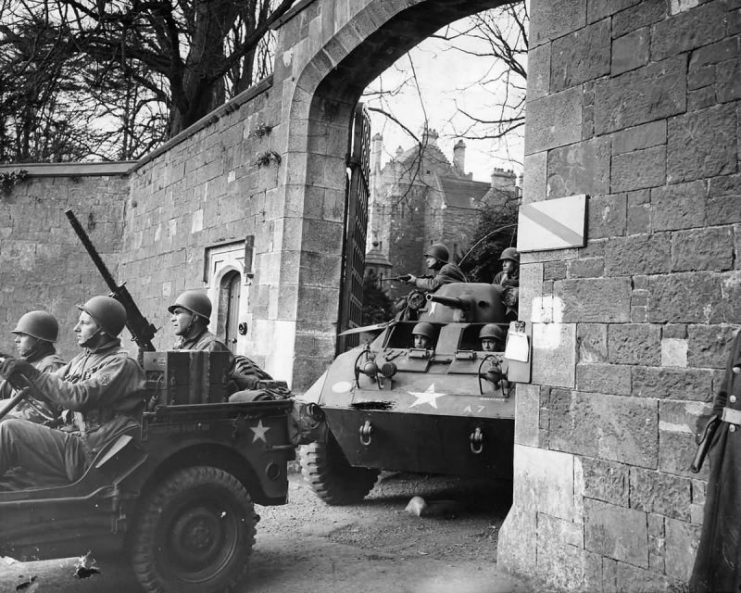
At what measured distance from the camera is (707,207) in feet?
13.3

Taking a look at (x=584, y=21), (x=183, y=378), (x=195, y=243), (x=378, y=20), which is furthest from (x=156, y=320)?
(x=584, y=21)

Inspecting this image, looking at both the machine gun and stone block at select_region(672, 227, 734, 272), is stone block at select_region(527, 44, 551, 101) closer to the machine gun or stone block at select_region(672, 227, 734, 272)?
stone block at select_region(672, 227, 734, 272)

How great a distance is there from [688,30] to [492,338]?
127 inches

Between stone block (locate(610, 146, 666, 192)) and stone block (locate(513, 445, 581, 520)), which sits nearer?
stone block (locate(610, 146, 666, 192))

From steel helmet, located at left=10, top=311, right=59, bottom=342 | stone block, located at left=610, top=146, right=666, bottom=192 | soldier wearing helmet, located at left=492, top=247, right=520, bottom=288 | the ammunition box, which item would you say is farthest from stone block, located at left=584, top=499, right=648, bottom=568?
soldier wearing helmet, located at left=492, top=247, right=520, bottom=288

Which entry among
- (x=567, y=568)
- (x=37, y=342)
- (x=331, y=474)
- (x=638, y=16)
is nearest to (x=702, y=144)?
(x=638, y=16)

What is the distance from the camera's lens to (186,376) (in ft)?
15.1

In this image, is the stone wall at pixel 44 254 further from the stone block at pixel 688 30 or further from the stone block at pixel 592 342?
the stone block at pixel 688 30

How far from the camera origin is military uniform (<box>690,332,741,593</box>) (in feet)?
11.2

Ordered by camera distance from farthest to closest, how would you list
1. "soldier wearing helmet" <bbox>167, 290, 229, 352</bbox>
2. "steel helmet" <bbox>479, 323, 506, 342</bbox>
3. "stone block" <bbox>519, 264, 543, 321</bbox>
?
"steel helmet" <bbox>479, 323, 506, 342</bbox> → "soldier wearing helmet" <bbox>167, 290, 229, 352</bbox> → "stone block" <bbox>519, 264, 543, 321</bbox>

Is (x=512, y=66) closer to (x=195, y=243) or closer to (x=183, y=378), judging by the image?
(x=195, y=243)

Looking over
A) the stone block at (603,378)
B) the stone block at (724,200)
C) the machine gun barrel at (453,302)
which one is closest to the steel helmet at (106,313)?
the stone block at (603,378)

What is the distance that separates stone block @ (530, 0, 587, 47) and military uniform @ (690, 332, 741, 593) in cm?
230

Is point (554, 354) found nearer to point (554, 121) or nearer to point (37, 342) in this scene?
point (554, 121)
